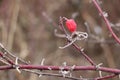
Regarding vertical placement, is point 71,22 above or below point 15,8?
below

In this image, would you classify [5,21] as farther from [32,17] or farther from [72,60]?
[72,60]

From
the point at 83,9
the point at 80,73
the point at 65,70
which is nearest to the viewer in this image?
the point at 65,70

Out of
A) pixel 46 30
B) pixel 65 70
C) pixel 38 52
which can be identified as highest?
pixel 46 30

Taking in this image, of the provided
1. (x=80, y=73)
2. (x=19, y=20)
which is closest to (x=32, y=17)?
(x=19, y=20)

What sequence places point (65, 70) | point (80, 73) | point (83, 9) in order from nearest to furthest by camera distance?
point (65, 70), point (80, 73), point (83, 9)

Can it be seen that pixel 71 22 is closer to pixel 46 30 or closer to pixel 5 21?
pixel 5 21

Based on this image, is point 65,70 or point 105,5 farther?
point 105,5
